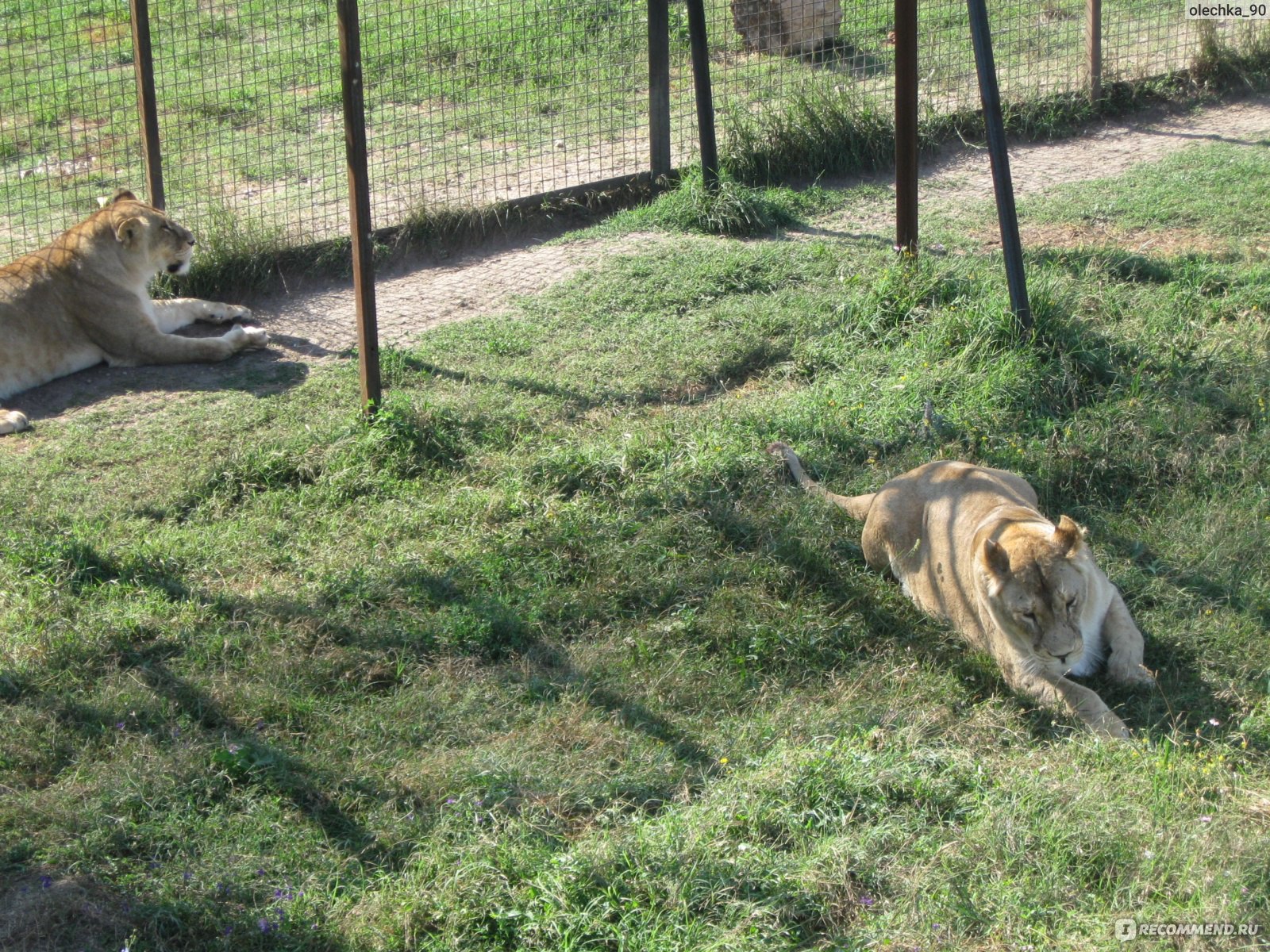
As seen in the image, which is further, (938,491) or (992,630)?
(938,491)

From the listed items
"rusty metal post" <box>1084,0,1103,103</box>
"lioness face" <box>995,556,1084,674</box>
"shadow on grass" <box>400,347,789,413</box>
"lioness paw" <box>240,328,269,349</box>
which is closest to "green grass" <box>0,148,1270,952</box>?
"shadow on grass" <box>400,347,789,413</box>

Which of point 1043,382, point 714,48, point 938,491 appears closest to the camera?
point 938,491

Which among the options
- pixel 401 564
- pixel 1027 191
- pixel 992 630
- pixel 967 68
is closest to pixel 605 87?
pixel 967 68

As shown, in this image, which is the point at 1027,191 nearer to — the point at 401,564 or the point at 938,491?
the point at 938,491

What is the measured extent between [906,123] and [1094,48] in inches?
170

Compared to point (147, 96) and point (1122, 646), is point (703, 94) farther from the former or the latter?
point (1122, 646)

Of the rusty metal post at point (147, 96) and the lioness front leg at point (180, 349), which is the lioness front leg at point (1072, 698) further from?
the rusty metal post at point (147, 96)

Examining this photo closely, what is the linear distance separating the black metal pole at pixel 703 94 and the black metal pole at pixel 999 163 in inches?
114

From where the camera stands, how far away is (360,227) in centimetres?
674

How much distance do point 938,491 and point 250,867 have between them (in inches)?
→ 125

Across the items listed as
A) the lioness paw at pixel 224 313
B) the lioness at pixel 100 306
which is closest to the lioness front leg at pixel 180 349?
the lioness at pixel 100 306

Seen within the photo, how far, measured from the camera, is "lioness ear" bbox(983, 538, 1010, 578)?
15.3ft

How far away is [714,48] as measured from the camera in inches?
490

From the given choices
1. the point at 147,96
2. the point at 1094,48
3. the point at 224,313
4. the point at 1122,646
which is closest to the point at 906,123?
the point at 1122,646
